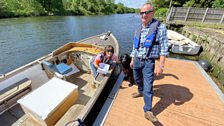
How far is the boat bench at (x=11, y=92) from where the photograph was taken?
2.28m

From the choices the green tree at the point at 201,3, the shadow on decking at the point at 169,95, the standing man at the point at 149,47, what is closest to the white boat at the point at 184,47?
the shadow on decking at the point at 169,95

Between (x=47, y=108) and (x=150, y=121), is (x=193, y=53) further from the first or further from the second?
(x=47, y=108)

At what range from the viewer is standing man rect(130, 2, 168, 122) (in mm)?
1690

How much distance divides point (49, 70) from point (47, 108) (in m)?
1.27

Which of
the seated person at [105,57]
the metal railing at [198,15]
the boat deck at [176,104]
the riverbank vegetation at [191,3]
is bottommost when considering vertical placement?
the boat deck at [176,104]

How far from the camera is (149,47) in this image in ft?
5.78

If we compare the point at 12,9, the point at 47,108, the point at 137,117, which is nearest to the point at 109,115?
the point at 137,117

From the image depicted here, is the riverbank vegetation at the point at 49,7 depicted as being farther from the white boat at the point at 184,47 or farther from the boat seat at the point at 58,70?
the white boat at the point at 184,47

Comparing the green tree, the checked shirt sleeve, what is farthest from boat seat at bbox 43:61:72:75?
→ the green tree

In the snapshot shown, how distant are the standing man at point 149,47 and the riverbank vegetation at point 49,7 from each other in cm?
2512

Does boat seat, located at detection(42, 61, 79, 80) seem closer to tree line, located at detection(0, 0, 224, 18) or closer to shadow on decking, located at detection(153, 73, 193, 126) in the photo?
shadow on decking, located at detection(153, 73, 193, 126)

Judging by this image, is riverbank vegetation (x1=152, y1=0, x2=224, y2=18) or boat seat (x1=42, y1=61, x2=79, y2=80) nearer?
boat seat (x1=42, y1=61, x2=79, y2=80)

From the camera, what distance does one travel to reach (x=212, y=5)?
15.6 meters

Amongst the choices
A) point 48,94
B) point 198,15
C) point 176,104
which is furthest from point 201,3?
point 48,94
